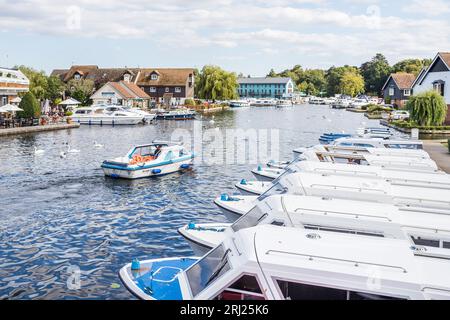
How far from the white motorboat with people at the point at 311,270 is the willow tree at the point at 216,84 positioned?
357ft

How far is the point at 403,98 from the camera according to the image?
4026 inches

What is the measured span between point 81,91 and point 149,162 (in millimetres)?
64219

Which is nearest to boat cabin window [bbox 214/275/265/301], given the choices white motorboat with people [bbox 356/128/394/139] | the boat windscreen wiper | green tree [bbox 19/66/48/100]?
the boat windscreen wiper

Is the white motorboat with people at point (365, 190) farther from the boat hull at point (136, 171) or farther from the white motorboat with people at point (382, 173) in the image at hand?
the boat hull at point (136, 171)

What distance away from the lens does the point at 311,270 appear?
827 centimetres

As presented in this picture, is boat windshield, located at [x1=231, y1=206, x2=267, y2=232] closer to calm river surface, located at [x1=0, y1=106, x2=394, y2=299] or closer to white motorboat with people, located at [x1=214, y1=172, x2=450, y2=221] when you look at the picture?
white motorboat with people, located at [x1=214, y1=172, x2=450, y2=221]

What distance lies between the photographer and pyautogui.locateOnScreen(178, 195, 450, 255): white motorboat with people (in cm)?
1188

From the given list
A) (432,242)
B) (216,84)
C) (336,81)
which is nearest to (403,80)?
(216,84)

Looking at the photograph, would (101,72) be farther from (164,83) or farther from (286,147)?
(286,147)

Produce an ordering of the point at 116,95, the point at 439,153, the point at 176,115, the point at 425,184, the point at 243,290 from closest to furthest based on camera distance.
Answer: the point at 243,290, the point at 425,184, the point at 439,153, the point at 176,115, the point at 116,95

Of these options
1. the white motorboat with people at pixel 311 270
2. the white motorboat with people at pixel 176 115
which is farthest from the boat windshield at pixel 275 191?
the white motorboat with people at pixel 176 115

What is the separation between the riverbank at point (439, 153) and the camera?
30531mm

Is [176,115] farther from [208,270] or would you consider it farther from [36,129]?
[208,270]

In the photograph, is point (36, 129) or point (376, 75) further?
point (376, 75)
